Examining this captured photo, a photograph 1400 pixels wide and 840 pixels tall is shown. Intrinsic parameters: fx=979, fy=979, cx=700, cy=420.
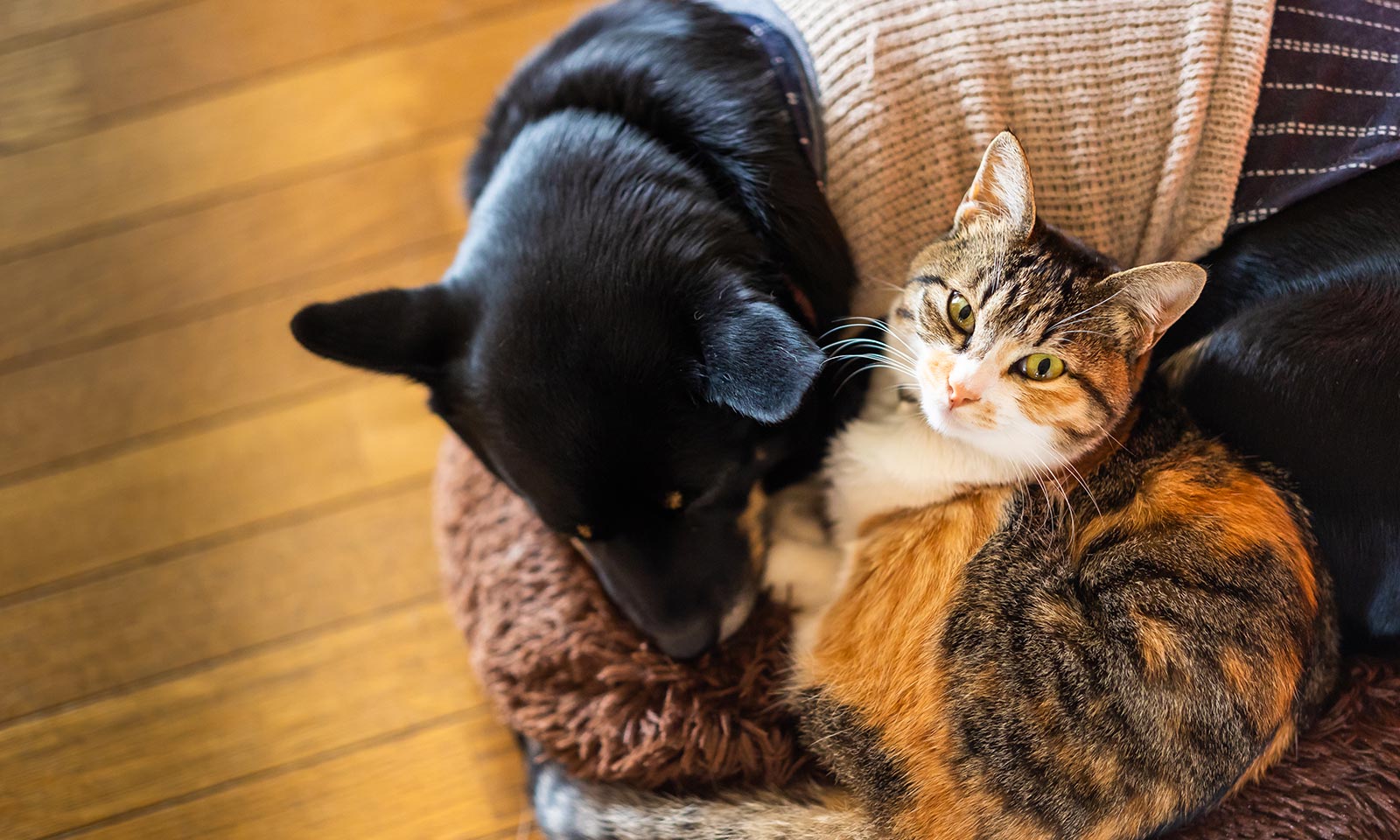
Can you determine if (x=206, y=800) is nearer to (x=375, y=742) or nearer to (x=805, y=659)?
(x=375, y=742)

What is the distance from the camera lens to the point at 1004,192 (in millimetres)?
1256

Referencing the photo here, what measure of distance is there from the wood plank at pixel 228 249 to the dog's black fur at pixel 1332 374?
149 cm

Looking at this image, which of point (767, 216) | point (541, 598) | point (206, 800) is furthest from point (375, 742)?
point (767, 216)

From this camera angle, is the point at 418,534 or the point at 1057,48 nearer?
the point at 1057,48

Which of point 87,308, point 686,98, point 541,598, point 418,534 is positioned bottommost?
point 418,534

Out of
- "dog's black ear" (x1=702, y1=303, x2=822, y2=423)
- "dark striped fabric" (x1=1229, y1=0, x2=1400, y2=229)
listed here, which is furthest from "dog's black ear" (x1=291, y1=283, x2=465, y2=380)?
"dark striped fabric" (x1=1229, y1=0, x2=1400, y2=229)

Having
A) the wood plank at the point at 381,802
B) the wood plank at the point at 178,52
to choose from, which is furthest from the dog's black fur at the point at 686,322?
the wood plank at the point at 178,52

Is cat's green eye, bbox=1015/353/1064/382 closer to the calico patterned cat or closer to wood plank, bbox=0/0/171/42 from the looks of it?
the calico patterned cat

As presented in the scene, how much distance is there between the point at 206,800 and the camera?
1730 mm

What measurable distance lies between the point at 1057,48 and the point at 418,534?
1397 millimetres

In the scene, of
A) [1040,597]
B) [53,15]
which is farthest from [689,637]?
[53,15]

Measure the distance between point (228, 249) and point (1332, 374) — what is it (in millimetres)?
2029

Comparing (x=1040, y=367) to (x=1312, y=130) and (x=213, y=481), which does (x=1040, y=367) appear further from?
(x=213, y=481)

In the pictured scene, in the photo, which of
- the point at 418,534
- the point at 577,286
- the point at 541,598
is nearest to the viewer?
the point at 577,286
